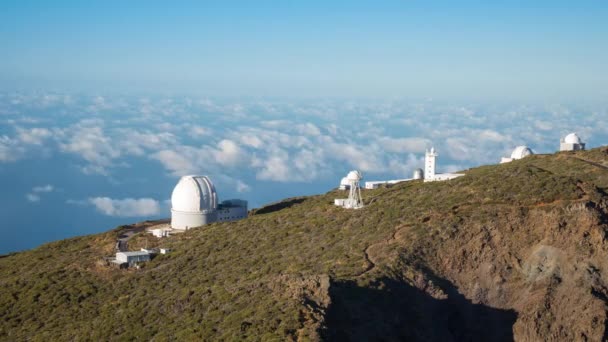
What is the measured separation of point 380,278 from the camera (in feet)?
98.9

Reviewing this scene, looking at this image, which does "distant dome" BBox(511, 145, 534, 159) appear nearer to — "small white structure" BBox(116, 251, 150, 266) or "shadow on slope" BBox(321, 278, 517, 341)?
"shadow on slope" BBox(321, 278, 517, 341)

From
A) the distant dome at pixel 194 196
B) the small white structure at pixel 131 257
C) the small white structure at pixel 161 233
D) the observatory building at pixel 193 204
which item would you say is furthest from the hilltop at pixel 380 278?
the distant dome at pixel 194 196

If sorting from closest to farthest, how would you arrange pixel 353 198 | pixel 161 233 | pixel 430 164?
1. pixel 353 198
2. pixel 161 233
3. pixel 430 164

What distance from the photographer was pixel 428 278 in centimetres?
3148

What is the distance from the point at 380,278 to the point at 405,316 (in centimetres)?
230

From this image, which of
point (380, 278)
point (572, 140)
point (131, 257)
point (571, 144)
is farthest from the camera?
point (572, 140)

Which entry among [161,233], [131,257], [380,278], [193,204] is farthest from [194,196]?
[380,278]

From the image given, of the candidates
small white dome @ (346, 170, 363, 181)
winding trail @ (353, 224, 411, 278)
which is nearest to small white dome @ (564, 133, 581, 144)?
small white dome @ (346, 170, 363, 181)

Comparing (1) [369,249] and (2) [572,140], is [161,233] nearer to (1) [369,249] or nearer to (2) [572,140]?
(1) [369,249]

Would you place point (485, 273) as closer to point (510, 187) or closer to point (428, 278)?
point (428, 278)

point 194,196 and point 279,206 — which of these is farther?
point 279,206

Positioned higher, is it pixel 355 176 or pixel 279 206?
pixel 355 176

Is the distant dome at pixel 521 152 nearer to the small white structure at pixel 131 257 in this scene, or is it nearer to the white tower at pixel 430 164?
the white tower at pixel 430 164

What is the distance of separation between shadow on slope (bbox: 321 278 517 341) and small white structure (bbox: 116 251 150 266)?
16.6 metres
